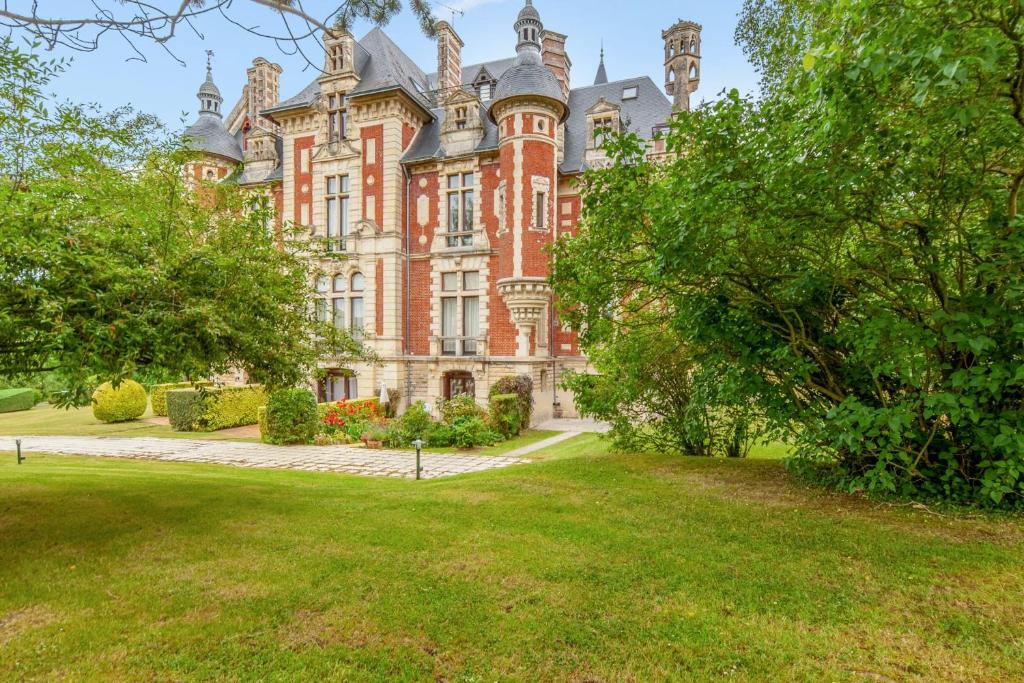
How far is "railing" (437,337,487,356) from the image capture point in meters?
19.5

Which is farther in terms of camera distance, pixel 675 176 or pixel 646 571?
pixel 675 176

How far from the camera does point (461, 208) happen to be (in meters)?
19.8

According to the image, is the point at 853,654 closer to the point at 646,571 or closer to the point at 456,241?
the point at 646,571

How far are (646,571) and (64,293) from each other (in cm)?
509

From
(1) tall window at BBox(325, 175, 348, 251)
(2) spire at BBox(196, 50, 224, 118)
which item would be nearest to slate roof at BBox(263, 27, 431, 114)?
(1) tall window at BBox(325, 175, 348, 251)

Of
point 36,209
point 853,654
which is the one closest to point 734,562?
point 853,654

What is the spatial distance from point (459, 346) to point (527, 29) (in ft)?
38.4

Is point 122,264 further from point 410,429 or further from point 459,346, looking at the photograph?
point 459,346

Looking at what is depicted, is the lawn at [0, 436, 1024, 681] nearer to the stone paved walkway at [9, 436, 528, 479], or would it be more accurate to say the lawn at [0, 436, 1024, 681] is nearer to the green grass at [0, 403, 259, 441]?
the stone paved walkway at [9, 436, 528, 479]

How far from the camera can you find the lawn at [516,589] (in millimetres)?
2945

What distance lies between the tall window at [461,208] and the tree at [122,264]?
44.1 feet

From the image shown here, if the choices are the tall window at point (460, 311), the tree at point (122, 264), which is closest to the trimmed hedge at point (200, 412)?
the tall window at point (460, 311)

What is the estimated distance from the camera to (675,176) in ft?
17.4

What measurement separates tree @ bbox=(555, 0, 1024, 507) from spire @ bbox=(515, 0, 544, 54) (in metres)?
14.4
